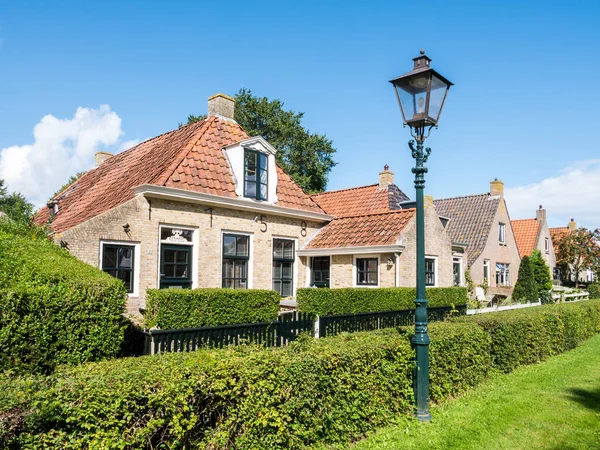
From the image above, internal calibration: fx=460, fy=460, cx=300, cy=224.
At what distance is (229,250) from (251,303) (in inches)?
160

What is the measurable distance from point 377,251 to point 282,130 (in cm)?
2358

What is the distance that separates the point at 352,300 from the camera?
46.8 feet

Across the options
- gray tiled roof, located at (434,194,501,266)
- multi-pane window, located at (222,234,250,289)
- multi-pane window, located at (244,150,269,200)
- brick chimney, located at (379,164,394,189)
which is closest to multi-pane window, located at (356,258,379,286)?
multi-pane window, located at (222,234,250,289)

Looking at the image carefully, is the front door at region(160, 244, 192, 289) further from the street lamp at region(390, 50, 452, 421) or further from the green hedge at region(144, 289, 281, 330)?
the street lamp at region(390, 50, 452, 421)

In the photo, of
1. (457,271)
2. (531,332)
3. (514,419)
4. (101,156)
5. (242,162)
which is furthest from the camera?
(101,156)

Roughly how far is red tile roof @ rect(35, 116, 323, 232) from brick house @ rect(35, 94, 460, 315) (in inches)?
1.9

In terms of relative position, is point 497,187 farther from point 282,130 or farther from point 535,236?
point 282,130

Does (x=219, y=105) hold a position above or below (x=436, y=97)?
above

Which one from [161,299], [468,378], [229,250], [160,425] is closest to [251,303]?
[161,299]

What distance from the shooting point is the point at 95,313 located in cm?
626

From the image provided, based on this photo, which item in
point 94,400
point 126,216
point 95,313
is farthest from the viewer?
point 126,216

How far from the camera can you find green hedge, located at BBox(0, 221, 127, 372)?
5461mm

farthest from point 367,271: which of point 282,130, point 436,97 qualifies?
point 282,130

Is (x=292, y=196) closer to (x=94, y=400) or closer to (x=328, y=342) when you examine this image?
(x=328, y=342)
